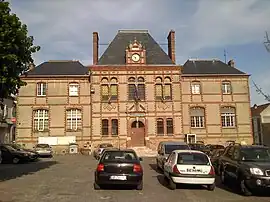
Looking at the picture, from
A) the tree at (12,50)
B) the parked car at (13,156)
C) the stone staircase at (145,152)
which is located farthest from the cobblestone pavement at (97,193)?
the stone staircase at (145,152)

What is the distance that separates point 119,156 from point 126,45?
31956 mm

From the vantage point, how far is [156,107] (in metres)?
40.8

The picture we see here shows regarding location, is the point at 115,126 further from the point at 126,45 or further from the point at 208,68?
the point at 208,68

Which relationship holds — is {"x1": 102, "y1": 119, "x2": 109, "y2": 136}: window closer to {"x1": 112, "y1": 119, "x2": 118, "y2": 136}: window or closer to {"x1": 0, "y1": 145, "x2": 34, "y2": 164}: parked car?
{"x1": 112, "y1": 119, "x2": 118, "y2": 136}: window

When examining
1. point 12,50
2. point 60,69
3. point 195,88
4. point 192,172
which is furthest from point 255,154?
point 60,69

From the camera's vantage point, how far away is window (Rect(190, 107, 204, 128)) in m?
41.8

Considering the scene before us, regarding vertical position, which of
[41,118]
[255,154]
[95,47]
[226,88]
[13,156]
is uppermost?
[95,47]

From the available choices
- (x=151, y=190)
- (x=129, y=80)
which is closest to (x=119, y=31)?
(x=129, y=80)

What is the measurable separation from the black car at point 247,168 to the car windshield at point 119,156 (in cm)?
377

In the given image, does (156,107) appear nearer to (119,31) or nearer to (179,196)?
(119,31)

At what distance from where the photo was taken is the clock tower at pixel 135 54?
135ft

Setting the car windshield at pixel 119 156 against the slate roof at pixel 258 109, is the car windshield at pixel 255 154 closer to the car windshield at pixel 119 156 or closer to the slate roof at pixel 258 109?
the car windshield at pixel 119 156

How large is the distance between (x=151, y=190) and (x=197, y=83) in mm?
30998

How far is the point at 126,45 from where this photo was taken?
43438 millimetres
